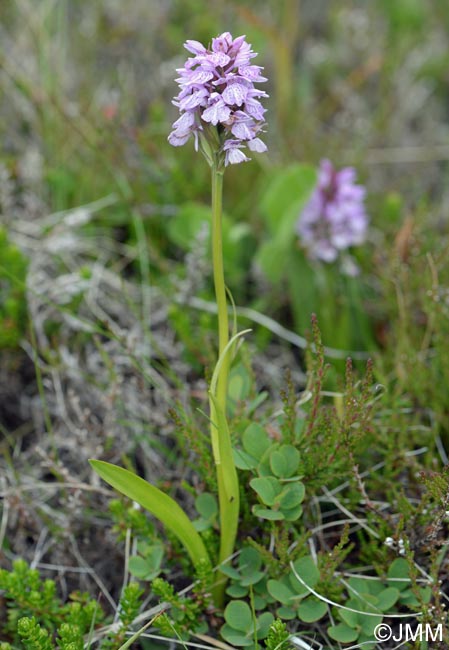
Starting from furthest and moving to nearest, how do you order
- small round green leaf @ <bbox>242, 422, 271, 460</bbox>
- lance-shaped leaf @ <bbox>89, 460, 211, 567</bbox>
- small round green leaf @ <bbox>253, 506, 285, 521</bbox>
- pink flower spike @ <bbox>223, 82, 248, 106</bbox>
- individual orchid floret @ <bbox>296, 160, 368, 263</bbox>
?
1. individual orchid floret @ <bbox>296, 160, 368, 263</bbox>
2. small round green leaf @ <bbox>242, 422, 271, 460</bbox>
3. small round green leaf @ <bbox>253, 506, 285, 521</bbox>
4. lance-shaped leaf @ <bbox>89, 460, 211, 567</bbox>
5. pink flower spike @ <bbox>223, 82, 248, 106</bbox>

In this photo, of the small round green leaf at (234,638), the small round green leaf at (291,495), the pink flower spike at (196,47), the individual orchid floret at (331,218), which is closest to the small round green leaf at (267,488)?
the small round green leaf at (291,495)

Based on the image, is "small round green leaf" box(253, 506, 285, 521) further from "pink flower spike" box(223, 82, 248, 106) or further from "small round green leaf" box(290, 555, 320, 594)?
"pink flower spike" box(223, 82, 248, 106)

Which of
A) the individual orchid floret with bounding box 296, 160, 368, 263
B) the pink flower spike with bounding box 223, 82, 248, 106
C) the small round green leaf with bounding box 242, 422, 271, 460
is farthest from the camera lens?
the individual orchid floret with bounding box 296, 160, 368, 263

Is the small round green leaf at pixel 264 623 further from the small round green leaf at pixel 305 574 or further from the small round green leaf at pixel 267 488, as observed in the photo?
the small round green leaf at pixel 267 488

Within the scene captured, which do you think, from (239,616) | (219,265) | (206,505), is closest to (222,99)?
(219,265)

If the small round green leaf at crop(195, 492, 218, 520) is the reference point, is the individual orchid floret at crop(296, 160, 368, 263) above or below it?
above

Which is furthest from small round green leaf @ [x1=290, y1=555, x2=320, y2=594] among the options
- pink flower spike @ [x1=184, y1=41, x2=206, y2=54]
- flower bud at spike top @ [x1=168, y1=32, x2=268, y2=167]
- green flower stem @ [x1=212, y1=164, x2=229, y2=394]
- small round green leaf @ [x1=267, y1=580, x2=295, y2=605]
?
pink flower spike @ [x1=184, y1=41, x2=206, y2=54]

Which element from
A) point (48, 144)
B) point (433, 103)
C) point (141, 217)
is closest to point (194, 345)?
point (141, 217)
